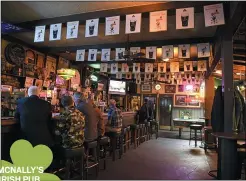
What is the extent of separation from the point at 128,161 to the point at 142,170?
869mm

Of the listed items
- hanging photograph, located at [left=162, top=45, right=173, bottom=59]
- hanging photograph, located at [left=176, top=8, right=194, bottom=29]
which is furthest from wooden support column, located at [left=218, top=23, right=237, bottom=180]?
hanging photograph, located at [left=162, top=45, right=173, bottom=59]

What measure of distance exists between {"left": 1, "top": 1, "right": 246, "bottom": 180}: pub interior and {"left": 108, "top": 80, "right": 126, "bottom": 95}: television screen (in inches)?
51.1

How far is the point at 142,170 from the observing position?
15.9ft

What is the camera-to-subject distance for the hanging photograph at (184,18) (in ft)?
12.6

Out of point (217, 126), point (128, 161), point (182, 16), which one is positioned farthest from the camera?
point (128, 161)

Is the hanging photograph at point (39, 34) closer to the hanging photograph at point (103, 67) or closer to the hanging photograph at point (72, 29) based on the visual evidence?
the hanging photograph at point (72, 29)

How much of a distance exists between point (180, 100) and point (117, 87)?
4115 millimetres

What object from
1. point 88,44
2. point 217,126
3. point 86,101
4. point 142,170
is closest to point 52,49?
point 88,44

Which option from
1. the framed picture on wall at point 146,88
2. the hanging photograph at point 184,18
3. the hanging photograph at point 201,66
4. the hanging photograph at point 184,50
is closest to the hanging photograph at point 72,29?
the hanging photograph at point 184,18

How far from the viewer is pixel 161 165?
5.36 m

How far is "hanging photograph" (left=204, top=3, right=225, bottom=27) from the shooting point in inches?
147

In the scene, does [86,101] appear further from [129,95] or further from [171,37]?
[129,95]

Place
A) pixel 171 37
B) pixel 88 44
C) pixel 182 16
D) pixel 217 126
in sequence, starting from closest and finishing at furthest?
1. pixel 182 16
2. pixel 217 126
3. pixel 171 37
4. pixel 88 44

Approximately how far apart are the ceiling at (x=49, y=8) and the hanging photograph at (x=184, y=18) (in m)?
0.61
